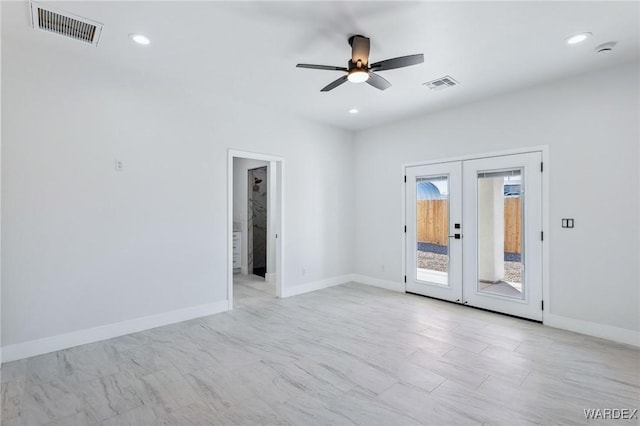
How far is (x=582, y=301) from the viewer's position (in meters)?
3.54

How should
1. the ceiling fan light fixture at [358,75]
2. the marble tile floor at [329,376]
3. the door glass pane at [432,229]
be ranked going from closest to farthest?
the marble tile floor at [329,376]
the ceiling fan light fixture at [358,75]
the door glass pane at [432,229]

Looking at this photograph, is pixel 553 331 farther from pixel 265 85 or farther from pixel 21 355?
pixel 21 355

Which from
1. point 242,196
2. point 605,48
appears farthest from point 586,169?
point 242,196

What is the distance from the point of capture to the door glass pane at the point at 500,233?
4043mm

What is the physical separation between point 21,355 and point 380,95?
4.91 m

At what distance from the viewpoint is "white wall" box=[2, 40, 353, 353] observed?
9.57ft

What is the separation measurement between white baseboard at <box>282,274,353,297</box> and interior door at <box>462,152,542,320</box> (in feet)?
7.28

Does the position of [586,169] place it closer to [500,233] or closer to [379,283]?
[500,233]

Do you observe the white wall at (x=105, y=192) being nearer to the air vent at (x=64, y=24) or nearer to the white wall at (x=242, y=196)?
the air vent at (x=64, y=24)

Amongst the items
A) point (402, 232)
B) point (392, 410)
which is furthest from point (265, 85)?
point (392, 410)

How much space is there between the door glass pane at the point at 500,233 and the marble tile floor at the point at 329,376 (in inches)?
21.3

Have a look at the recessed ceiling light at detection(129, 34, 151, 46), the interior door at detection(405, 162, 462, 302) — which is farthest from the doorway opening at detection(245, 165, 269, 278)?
the recessed ceiling light at detection(129, 34, 151, 46)

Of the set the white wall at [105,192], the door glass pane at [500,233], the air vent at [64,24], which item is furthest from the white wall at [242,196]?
the door glass pane at [500,233]

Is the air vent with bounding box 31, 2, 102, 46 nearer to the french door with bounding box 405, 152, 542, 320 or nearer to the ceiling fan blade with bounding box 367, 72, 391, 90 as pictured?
the ceiling fan blade with bounding box 367, 72, 391, 90
